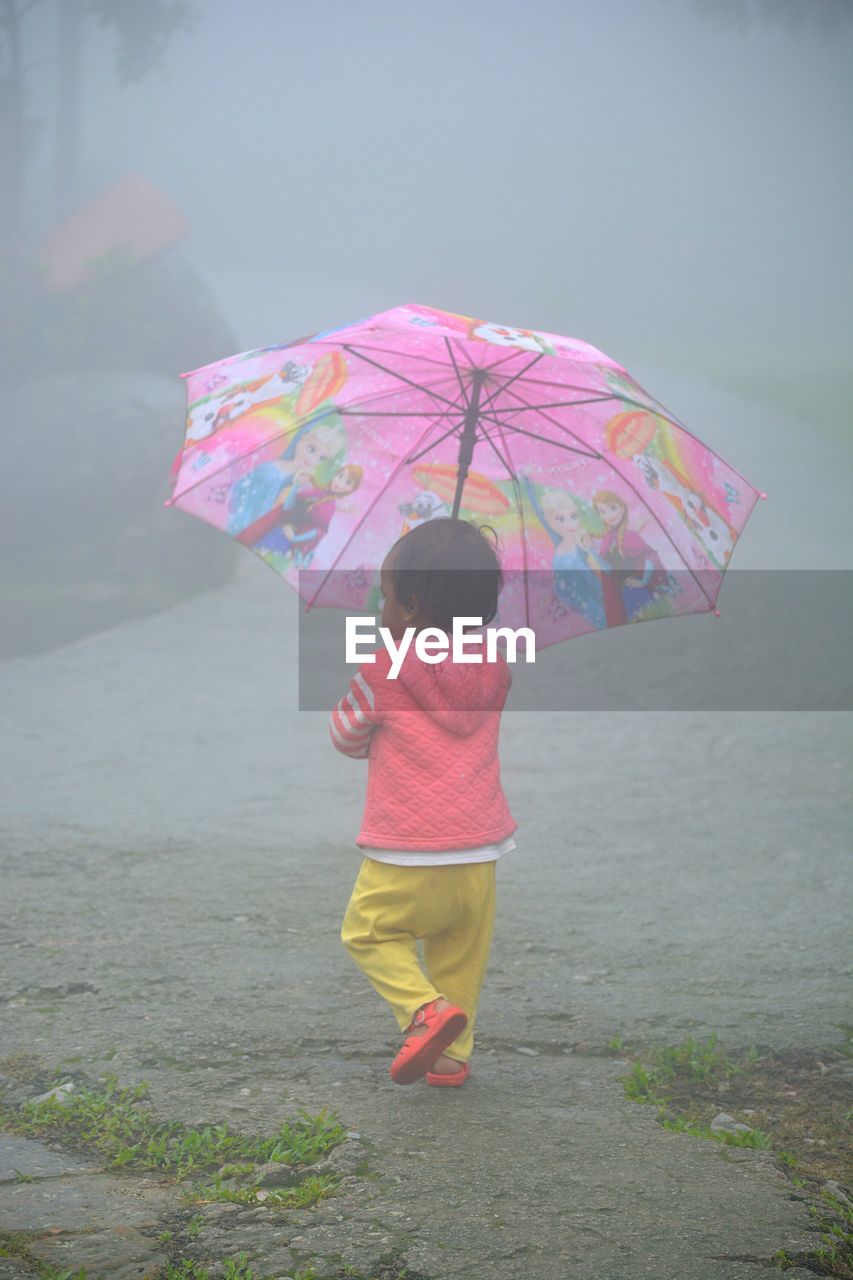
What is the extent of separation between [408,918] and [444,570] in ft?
2.06

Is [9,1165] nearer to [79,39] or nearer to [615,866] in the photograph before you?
[615,866]

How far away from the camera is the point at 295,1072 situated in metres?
2.46

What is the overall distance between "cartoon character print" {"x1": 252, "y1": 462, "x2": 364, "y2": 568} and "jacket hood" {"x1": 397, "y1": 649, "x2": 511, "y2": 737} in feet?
1.45

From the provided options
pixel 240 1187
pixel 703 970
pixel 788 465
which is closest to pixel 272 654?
pixel 788 465

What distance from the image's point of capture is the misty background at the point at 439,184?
6.36m

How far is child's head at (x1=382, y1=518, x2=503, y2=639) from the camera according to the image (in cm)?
225

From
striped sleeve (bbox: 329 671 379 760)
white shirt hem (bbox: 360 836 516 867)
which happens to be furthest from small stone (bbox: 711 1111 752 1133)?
striped sleeve (bbox: 329 671 379 760)

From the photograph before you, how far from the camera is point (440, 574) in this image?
2246 millimetres

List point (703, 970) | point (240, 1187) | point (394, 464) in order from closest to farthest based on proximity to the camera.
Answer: point (240, 1187)
point (394, 464)
point (703, 970)

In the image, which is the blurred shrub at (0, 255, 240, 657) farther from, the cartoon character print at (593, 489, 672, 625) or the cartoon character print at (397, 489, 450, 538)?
the cartoon character print at (593, 489, 672, 625)

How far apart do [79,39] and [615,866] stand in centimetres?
487

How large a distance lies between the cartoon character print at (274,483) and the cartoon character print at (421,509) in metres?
0.20

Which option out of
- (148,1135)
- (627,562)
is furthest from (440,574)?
(148,1135)

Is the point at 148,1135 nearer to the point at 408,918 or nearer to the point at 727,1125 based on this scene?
the point at 408,918
